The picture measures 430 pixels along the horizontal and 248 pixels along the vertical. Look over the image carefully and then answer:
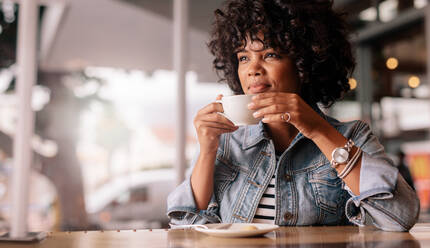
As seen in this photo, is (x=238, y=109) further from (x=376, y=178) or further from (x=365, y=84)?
(x=365, y=84)

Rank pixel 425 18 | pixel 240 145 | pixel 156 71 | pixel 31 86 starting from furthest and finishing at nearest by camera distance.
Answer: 1. pixel 425 18
2. pixel 156 71
3. pixel 31 86
4. pixel 240 145

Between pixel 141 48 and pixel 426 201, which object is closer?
pixel 141 48

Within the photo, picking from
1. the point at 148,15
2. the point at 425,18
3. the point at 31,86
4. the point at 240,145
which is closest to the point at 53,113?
the point at 31,86

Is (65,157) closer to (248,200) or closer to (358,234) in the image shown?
(248,200)

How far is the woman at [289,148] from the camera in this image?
2.99 feet

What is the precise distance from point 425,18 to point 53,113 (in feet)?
11.6

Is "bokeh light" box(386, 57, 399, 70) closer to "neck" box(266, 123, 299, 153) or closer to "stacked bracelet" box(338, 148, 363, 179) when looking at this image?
"neck" box(266, 123, 299, 153)

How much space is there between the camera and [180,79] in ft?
11.0

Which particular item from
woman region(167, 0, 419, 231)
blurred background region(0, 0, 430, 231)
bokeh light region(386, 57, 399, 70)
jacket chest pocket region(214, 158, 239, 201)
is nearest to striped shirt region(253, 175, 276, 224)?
woman region(167, 0, 419, 231)

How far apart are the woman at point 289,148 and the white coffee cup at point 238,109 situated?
0.02m

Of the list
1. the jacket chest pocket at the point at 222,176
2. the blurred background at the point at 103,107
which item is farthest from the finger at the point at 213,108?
the blurred background at the point at 103,107

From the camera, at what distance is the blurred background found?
3.00m

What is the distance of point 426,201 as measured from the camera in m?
3.96

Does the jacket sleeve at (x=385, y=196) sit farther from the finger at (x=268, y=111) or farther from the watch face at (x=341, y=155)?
the finger at (x=268, y=111)
